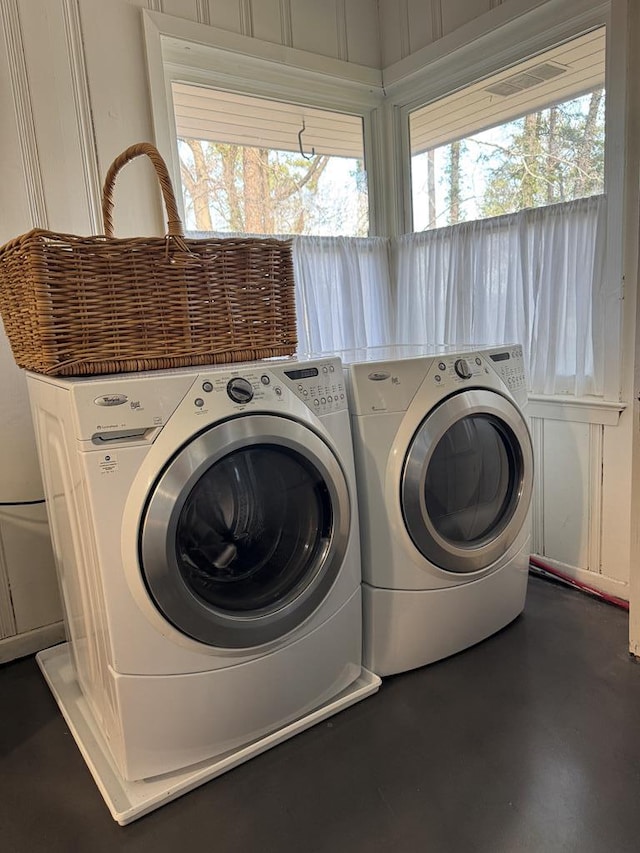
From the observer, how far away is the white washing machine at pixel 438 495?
62.7 inches

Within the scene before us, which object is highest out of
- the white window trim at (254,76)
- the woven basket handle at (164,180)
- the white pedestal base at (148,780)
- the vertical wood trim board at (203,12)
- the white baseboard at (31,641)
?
the vertical wood trim board at (203,12)

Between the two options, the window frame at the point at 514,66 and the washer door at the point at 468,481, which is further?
the window frame at the point at 514,66

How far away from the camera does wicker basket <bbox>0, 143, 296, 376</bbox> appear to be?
129 centimetres

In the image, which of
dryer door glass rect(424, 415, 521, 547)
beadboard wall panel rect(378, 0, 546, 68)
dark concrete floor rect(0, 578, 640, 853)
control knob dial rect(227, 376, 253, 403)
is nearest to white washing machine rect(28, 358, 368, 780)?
control knob dial rect(227, 376, 253, 403)

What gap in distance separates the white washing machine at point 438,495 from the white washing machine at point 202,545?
0.30ft

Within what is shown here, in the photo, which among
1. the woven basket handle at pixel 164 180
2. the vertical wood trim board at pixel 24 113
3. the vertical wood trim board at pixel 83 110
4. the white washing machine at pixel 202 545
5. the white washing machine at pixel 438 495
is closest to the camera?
the white washing machine at pixel 202 545

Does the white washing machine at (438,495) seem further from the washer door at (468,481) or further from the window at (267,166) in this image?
the window at (267,166)

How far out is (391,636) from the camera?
1.70m

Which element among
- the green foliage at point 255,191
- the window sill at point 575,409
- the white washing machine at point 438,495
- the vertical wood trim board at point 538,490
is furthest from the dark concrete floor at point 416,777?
the green foliage at point 255,191

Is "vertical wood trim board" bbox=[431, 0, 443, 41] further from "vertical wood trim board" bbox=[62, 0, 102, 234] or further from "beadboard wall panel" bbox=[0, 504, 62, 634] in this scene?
"beadboard wall panel" bbox=[0, 504, 62, 634]

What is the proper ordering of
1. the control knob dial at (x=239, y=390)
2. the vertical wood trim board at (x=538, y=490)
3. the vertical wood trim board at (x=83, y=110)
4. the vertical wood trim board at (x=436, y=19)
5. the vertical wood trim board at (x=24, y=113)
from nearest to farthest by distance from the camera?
1. the control knob dial at (x=239, y=390)
2. the vertical wood trim board at (x=24, y=113)
3. the vertical wood trim board at (x=83, y=110)
4. the vertical wood trim board at (x=538, y=490)
5. the vertical wood trim board at (x=436, y=19)

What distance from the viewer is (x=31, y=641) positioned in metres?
1.96

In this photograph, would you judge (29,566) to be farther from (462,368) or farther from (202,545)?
(462,368)

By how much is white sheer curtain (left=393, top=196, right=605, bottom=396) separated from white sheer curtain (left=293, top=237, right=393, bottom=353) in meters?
0.18
